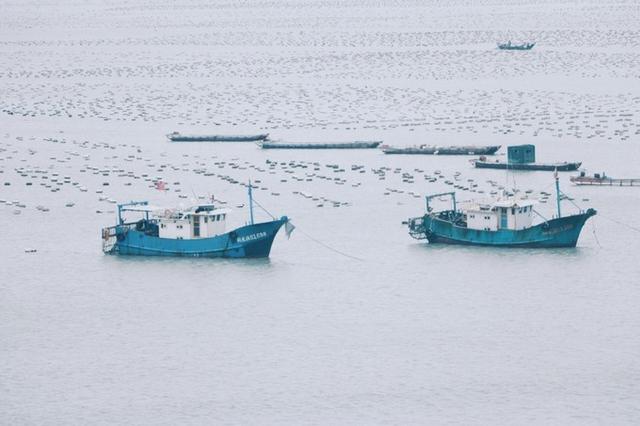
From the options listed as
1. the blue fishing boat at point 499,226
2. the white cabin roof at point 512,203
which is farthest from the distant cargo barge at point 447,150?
the white cabin roof at point 512,203

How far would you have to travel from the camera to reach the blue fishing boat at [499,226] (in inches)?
2813

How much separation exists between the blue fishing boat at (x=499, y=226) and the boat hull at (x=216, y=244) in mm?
6687

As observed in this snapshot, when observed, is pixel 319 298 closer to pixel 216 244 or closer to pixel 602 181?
pixel 216 244

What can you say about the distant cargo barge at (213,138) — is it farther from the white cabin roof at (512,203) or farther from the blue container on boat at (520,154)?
the white cabin roof at (512,203)

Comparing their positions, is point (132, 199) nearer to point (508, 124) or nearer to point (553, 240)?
point (553, 240)

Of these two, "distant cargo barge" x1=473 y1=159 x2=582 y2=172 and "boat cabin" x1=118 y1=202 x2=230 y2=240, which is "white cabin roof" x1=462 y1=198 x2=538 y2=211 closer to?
"boat cabin" x1=118 y1=202 x2=230 y2=240

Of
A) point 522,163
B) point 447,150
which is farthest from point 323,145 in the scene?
point 522,163

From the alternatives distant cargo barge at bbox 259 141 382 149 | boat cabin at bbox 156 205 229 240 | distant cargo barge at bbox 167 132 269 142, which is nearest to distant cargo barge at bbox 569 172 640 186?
distant cargo barge at bbox 259 141 382 149

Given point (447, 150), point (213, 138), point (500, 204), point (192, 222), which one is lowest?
point (192, 222)

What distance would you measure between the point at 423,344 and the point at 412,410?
23.2ft

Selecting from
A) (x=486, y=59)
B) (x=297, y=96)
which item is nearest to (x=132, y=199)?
(x=297, y=96)

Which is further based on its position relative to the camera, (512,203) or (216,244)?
(512,203)

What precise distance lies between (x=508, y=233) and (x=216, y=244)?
11920mm

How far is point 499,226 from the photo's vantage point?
7256 centimetres
